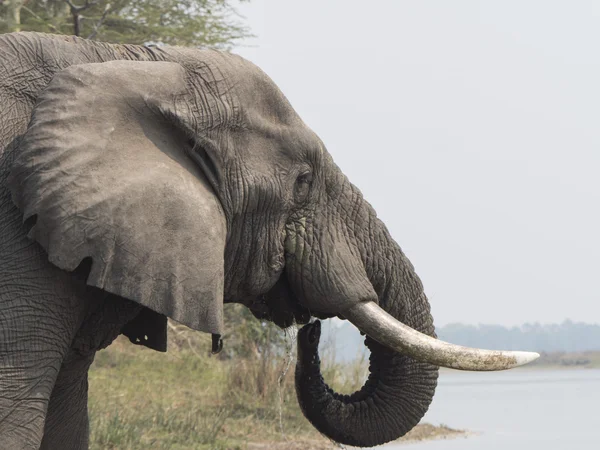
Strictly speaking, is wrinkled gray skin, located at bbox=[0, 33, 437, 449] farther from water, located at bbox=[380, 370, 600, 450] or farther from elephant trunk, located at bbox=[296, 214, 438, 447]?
water, located at bbox=[380, 370, 600, 450]

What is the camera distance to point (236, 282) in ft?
15.5

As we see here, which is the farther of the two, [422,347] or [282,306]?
[282,306]

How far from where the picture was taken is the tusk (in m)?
4.62

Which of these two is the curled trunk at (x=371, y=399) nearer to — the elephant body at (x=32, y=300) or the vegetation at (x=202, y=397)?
the elephant body at (x=32, y=300)

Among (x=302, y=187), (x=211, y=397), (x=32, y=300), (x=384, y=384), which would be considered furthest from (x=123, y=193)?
(x=211, y=397)

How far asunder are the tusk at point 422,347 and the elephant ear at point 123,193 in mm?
742

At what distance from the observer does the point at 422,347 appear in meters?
4.73

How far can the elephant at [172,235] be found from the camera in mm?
4105

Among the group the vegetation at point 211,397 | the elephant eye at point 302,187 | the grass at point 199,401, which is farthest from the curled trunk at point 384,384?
the grass at point 199,401

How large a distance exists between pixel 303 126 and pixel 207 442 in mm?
5017

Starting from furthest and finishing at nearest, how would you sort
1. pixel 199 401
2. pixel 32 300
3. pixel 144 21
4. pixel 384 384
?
pixel 144 21 < pixel 199 401 < pixel 384 384 < pixel 32 300

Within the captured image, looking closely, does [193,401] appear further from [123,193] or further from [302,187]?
[123,193]

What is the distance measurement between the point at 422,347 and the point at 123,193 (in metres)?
1.36

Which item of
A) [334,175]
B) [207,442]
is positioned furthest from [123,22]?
[334,175]
